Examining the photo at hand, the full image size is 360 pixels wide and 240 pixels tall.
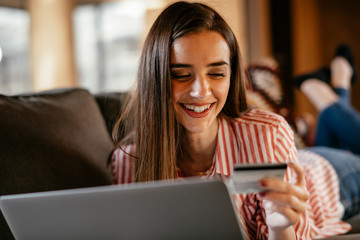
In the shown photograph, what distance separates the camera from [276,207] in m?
0.78

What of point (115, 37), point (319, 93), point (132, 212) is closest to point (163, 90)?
point (132, 212)

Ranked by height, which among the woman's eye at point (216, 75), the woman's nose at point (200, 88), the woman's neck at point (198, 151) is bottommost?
the woman's neck at point (198, 151)

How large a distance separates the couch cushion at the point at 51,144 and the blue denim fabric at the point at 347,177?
0.81 m

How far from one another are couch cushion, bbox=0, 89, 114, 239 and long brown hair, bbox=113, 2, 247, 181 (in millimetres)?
142

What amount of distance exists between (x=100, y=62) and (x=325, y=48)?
7.97 ft

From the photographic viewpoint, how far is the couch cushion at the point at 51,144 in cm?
101

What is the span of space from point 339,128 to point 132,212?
4.90ft

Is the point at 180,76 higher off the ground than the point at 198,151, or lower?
higher

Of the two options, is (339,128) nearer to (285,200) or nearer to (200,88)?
(200,88)

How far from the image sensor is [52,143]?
1099 mm

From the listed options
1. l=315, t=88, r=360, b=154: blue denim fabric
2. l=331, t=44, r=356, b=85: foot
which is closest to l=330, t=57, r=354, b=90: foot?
l=331, t=44, r=356, b=85: foot

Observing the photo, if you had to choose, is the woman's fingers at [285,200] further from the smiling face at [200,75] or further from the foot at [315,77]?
the foot at [315,77]

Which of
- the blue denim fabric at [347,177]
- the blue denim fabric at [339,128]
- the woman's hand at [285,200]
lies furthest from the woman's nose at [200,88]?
the blue denim fabric at [339,128]

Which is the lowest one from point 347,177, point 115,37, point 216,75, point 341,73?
point 347,177
